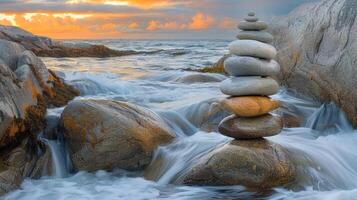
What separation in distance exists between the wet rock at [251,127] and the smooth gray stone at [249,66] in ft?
2.08

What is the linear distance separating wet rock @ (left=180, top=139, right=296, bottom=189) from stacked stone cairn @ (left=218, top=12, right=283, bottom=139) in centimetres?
41

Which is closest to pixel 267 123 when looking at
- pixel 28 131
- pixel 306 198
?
pixel 306 198

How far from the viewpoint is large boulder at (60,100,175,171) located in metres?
7.73

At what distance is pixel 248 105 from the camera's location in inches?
285

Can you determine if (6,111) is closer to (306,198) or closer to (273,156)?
(273,156)

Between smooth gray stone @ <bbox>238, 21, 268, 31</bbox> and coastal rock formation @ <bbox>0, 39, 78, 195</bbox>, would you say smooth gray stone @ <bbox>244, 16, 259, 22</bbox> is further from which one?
coastal rock formation @ <bbox>0, 39, 78, 195</bbox>

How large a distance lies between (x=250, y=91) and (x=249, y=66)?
13.8 inches

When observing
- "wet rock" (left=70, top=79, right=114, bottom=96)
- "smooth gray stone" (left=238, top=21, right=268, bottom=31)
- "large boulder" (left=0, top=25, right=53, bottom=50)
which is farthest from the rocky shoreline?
"large boulder" (left=0, top=25, right=53, bottom=50)

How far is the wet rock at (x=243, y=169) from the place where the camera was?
21.8 feet

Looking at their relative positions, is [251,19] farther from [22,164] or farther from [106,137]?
[22,164]

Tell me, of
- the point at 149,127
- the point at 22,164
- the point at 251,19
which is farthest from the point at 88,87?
the point at 251,19

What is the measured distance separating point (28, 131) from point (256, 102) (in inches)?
134

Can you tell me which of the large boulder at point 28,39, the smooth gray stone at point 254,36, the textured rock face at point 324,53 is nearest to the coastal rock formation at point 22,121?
the smooth gray stone at point 254,36

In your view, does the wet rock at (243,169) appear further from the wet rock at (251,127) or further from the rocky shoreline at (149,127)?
the wet rock at (251,127)
